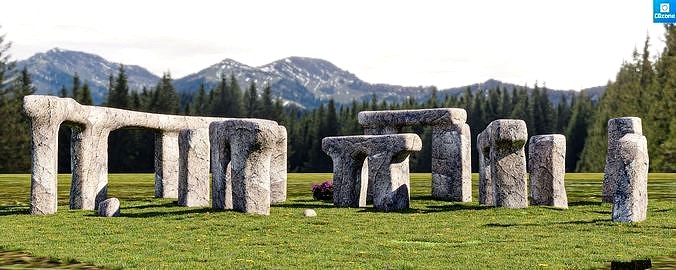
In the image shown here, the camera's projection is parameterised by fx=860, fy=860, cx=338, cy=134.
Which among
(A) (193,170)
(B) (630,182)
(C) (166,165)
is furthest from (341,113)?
(B) (630,182)

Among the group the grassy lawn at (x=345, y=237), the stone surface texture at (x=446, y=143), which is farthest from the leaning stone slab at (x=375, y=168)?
the stone surface texture at (x=446, y=143)

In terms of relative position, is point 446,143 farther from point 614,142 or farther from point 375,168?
point 614,142

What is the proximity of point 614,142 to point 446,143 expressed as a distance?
6.63m

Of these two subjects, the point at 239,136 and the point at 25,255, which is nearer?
the point at 25,255

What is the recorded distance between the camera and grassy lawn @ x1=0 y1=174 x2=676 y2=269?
1415 centimetres

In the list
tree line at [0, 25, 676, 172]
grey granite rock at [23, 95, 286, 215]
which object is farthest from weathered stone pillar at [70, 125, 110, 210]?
tree line at [0, 25, 676, 172]

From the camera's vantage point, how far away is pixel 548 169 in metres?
25.7

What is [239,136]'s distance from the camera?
2297cm

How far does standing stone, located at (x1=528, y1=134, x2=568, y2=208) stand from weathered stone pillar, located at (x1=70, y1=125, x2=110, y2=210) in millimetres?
13504

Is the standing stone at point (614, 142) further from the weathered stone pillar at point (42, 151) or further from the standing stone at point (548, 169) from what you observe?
the weathered stone pillar at point (42, 151)

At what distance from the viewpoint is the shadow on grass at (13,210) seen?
24078 mm

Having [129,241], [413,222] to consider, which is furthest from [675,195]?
[129,241]

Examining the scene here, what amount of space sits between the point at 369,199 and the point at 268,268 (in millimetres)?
16049

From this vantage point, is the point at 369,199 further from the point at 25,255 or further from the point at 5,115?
the point at 5,115
